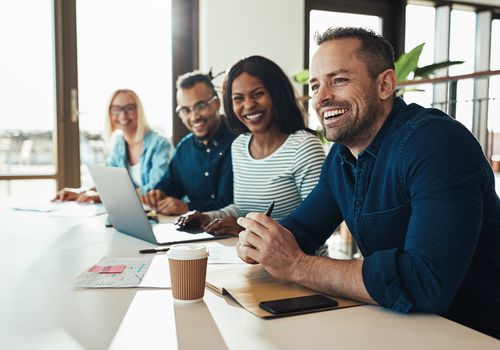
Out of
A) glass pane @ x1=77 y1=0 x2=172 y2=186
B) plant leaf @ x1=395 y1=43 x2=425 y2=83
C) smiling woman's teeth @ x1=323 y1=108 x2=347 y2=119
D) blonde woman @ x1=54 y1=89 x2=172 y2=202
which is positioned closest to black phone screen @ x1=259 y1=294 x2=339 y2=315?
smiling woman's teeth @ x1=323 y1=108 x2=347 y2=119

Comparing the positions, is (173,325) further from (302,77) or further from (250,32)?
(250,32)

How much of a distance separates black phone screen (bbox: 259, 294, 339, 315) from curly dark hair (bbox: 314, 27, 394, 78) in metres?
0.56

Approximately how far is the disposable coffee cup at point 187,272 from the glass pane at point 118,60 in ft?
9.72

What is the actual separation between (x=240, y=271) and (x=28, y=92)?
3.21 metres

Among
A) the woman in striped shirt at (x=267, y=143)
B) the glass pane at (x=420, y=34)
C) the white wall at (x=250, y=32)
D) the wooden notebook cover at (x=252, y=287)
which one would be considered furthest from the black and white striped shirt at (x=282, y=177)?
the glass pane at (x=420, y=34)

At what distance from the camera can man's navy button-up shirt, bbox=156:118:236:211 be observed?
220 centimetres

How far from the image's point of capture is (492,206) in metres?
1.03

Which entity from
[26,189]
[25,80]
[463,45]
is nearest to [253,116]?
[25,80]

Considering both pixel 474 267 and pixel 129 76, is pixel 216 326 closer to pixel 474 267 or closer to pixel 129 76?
pixel 474 267

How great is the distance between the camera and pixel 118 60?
12.8ft

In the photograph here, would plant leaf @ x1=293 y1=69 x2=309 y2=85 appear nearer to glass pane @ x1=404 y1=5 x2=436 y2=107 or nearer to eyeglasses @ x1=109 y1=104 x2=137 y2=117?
glass pane @ x1=404 y1=5 x2=436 y2=107

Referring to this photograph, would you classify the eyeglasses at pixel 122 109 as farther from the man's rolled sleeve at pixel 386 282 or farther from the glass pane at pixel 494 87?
the glass pane at pixel 494 87

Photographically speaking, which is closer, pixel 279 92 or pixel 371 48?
pixel 371 48

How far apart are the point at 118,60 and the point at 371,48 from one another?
3.12 metres
